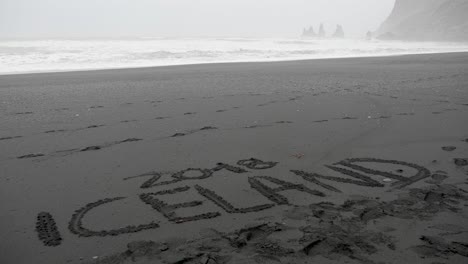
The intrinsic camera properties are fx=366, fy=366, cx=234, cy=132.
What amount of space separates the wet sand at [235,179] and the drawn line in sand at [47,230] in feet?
0.05

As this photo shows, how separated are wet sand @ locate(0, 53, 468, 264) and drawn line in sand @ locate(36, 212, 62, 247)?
0.01 meters

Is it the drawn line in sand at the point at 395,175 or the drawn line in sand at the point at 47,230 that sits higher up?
the drawn line in sand at the point at 395,175

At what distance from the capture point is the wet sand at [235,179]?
2.54 m

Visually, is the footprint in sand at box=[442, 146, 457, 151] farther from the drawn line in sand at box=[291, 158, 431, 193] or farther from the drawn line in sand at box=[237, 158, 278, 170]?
the drawn line in sand at box=[237, 158, 278, 170]

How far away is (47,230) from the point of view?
2773mm

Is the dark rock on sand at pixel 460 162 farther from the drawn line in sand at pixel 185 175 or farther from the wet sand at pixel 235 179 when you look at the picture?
the drawn line in sand at pixel 185 175

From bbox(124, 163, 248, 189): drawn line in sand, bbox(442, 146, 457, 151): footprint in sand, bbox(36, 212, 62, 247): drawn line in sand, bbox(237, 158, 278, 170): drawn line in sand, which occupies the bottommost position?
bbox(36, 212, 62, 247): drawn line in sand

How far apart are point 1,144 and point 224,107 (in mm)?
3562

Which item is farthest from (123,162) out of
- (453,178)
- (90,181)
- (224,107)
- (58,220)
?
(453,178)

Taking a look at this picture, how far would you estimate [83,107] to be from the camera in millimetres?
6926

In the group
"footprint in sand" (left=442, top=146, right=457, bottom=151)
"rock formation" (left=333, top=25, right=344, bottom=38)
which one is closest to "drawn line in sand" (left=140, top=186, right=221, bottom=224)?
"footprint in sand" (left=442, top=146, right=457, bottom=151)

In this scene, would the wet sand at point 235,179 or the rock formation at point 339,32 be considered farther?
the rock formation at point 339,32

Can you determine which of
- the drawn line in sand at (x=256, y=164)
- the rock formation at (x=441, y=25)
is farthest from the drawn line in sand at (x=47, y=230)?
the rock formation at (x=441, y=25)

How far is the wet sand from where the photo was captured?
254 cm
